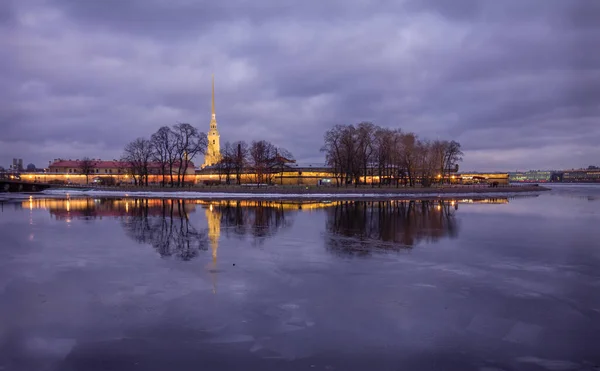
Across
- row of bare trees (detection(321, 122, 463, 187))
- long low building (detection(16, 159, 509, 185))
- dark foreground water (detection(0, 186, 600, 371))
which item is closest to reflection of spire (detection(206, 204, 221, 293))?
dark foreground water (detection(0, 186, 600, 371))

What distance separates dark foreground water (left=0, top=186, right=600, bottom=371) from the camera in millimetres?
7164

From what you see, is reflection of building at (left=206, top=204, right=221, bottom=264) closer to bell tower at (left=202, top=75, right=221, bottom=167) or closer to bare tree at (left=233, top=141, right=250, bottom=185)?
bare tree at (left=233, top=141, right=250, bottom=185)

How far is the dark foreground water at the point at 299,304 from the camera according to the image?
7.16 meters

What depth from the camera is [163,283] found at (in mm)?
11664

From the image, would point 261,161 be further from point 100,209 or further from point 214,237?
point 214,237

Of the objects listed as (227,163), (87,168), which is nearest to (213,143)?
(87,168)

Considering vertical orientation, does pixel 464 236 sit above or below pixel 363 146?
below

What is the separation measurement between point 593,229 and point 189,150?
69144 millimetres

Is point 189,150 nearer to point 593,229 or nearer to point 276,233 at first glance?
point 276,233

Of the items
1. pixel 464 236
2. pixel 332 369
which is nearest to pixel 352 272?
pixel 332 369

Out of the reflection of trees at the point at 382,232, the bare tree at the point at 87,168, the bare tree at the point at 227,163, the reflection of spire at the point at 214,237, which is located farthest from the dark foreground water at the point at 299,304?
the bare tree at the point at 87,168

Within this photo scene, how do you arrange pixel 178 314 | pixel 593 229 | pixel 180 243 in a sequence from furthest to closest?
pixel 593 229 → pixel 180 243 → pixel 178 314

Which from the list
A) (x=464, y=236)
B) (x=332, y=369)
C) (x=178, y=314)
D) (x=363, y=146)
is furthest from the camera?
(x=363, y=146)

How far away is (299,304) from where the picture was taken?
986cm
